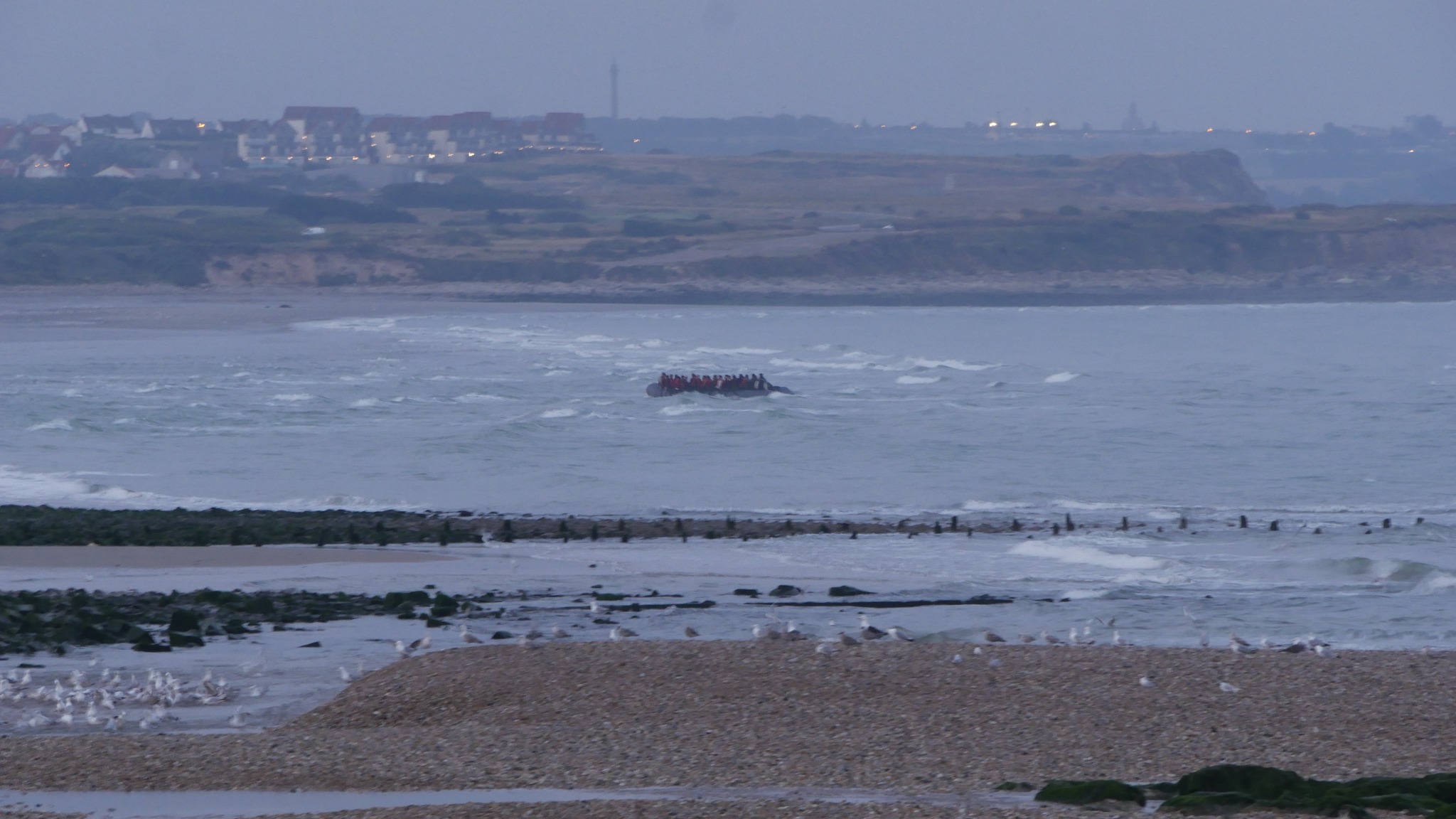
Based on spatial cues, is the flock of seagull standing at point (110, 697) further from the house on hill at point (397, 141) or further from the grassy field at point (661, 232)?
the house on hill at point (397, 141)

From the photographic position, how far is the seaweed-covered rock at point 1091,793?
27.5 feet

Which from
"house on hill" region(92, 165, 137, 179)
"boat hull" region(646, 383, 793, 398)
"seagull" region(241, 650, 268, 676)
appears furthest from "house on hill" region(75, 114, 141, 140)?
"seagull" region(241, 650, 268, 676)

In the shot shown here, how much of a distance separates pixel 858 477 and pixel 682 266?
2735 inches

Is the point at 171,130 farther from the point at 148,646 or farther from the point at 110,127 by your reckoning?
the point at 148,646

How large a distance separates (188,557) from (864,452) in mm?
16594

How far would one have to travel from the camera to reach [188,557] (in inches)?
734

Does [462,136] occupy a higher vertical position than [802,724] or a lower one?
higher

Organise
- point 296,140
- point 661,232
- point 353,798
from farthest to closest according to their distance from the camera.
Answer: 1. point 296,140
2. point 661,232
3. point 353,798

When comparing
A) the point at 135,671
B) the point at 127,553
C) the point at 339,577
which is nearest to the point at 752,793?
the point at 135,671

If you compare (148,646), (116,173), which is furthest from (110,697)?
(116,173)

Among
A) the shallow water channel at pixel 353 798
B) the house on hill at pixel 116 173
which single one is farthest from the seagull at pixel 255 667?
the house on hill at pixel 116 173

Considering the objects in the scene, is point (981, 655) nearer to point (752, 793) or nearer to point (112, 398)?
point (752, 793)

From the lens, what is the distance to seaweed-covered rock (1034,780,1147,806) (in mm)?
8375

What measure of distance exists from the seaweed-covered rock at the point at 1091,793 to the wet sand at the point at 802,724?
489 millimetres
